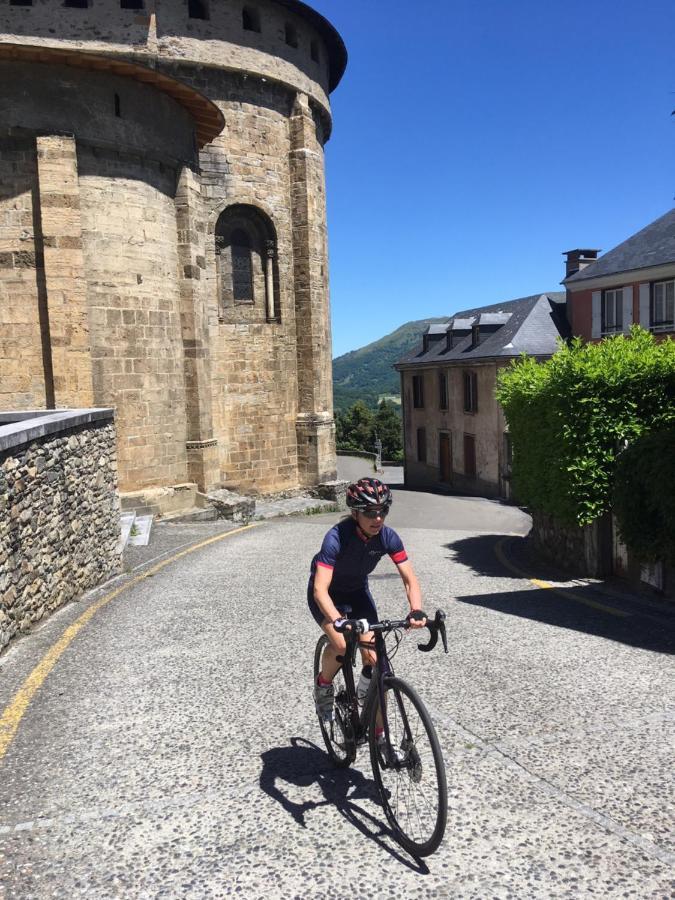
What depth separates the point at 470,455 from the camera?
35156mm

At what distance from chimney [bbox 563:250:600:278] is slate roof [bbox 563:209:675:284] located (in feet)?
18.5

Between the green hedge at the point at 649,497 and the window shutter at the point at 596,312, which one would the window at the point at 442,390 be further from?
the green hedge at the point at 649,497

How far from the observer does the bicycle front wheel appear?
371 centimetres

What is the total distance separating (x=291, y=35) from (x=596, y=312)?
1572 centimetres

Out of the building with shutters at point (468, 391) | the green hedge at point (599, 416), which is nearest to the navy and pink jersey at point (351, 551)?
the green hedge at point (599, 416)

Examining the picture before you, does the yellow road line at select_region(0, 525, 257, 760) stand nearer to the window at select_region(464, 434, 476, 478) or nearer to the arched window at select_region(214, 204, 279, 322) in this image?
the arched window at select_region(214, 204, 279, 322)

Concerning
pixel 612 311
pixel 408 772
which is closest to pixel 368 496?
pixel 408 772

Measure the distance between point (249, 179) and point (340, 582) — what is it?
1881cm

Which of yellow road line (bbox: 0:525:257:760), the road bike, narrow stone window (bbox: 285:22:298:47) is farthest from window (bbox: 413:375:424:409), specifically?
the road bike

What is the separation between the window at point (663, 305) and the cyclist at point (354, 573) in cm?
2419

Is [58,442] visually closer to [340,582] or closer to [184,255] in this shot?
[340,582]

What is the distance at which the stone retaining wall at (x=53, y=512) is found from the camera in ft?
23.9

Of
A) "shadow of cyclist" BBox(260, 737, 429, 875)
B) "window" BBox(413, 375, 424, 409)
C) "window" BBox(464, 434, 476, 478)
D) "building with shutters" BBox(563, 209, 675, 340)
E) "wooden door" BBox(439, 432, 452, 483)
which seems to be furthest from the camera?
"window" BBox(413, 375, 424, 409)

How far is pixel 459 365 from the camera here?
3522 cm
